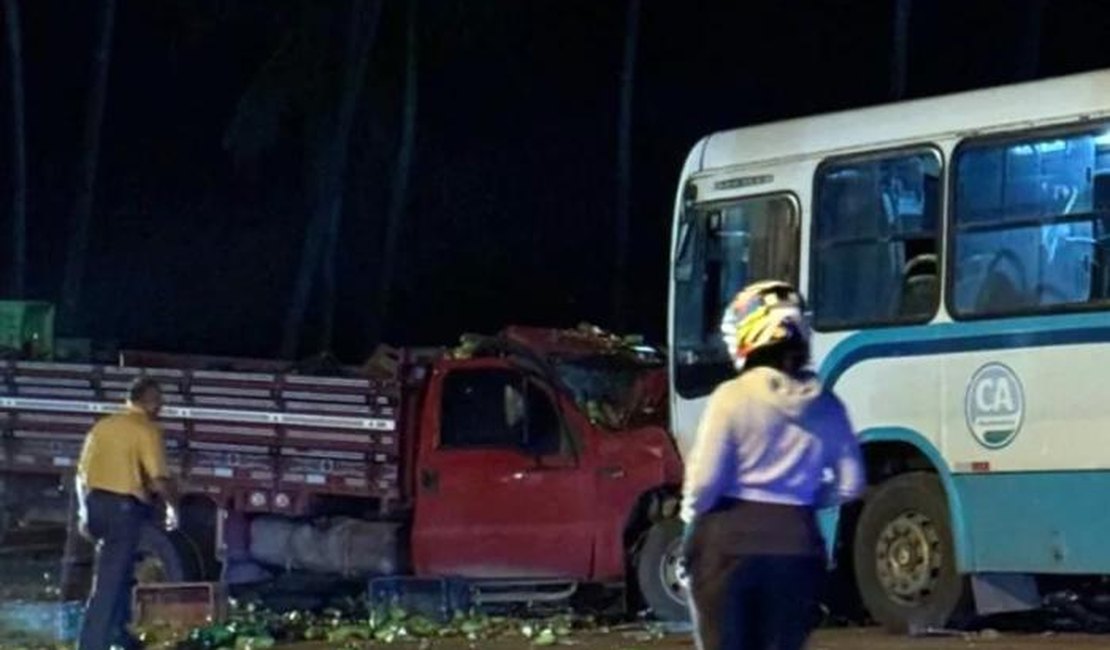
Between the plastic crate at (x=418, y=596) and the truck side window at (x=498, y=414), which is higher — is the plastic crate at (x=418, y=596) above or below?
below

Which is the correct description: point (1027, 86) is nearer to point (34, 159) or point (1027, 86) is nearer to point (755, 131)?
point (755, 131)

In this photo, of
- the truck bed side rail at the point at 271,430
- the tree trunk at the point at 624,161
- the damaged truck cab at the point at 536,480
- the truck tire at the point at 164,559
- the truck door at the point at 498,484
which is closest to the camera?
A: the damaged truck cab at the point at 536,480

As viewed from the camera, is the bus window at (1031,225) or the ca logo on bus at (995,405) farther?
the ca logo on bus at (995,405)

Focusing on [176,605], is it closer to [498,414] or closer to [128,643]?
[128,643]

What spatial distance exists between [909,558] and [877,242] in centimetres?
198

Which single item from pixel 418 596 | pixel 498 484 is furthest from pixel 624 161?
pixel 418 596

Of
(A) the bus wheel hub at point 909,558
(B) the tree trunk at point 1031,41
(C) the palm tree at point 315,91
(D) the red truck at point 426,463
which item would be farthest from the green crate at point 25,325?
(B) the tree trunk at point 1031,41

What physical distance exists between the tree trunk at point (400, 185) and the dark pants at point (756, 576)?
26.5 m

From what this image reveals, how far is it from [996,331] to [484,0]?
770 inches

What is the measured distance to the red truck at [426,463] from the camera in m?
16.5

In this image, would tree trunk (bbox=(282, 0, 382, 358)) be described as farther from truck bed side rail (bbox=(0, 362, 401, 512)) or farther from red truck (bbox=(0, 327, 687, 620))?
truck bed side rail (bbox=(0, 362, 401, 512))

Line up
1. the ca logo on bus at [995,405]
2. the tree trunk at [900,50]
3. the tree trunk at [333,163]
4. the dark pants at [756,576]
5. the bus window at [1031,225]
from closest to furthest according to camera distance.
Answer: the dark pants at [756,576] < the bus window at [1031,225] < the ca logo on bus at [995,405] < the tree trunk at [900,50] < the tree trunk at [333,163]

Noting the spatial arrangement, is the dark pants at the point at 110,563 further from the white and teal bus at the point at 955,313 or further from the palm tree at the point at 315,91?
the palm tree at the point at 315,91

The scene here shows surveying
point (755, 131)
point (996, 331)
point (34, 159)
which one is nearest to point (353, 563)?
point (755, 131)
